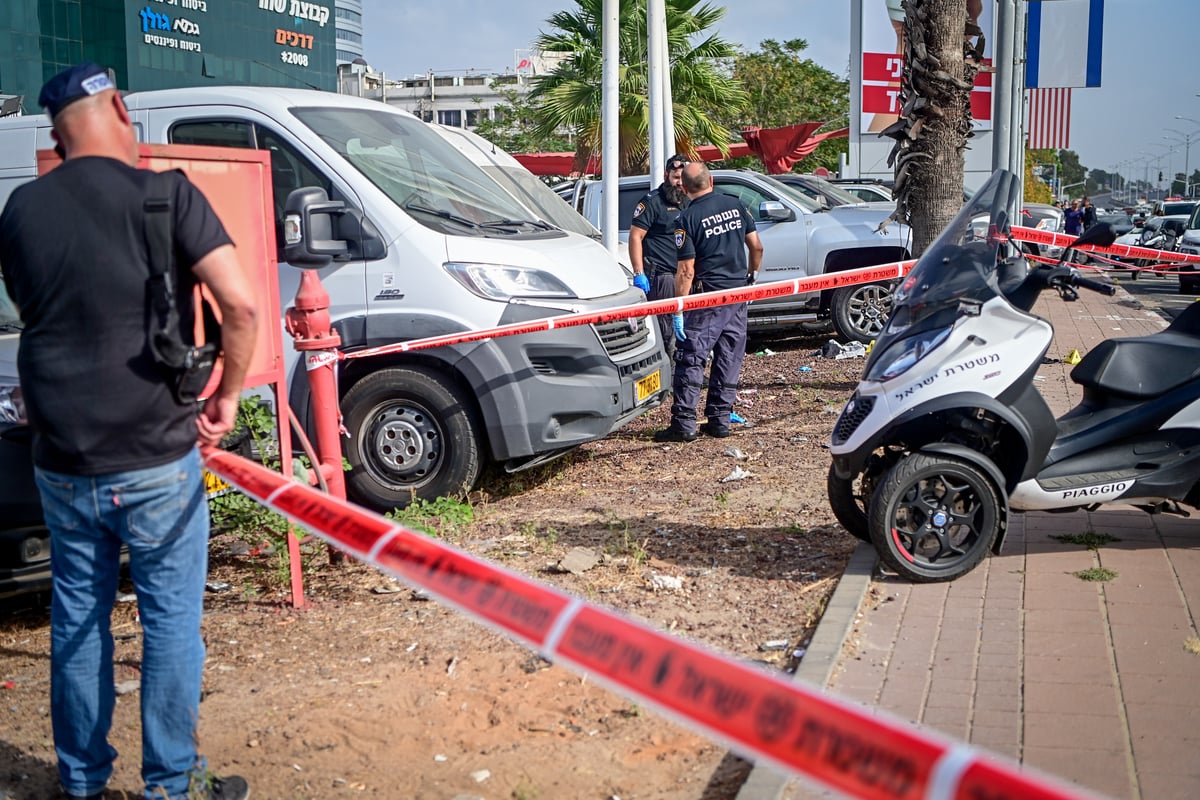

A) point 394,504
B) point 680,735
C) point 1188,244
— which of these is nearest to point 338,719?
point 680,735

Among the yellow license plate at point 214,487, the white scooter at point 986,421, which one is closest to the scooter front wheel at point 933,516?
the white scooter at point 986,421

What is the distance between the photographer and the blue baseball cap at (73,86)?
3.03 meters

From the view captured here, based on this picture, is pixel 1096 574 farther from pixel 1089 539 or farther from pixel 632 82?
pixel 632 82

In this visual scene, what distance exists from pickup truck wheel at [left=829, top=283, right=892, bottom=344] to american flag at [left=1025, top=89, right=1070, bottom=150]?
2038 cm

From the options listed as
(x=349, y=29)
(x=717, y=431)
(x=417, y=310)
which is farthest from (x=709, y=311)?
(x=349, y=29)

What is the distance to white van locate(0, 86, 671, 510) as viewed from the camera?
20.9 ft

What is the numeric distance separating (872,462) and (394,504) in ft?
8.48

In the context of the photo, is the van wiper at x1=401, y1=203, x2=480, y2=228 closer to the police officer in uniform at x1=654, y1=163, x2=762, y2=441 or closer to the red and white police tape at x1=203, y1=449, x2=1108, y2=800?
the police officer in uniform at x1=654, y1=163, x2=762, y2=441

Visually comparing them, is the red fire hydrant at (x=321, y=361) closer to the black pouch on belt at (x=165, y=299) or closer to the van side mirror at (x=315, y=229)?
the van side mirror at (x=315, y=229)

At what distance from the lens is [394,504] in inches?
255

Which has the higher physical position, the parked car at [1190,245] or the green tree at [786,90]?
the green tree at [786,90]

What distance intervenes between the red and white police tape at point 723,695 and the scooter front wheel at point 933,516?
271cm

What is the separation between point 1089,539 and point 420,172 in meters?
4.04

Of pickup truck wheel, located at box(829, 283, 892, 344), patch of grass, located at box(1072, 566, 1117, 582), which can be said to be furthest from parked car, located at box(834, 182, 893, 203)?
patch of grass, located at box(1072, 566, 1117, 582)
